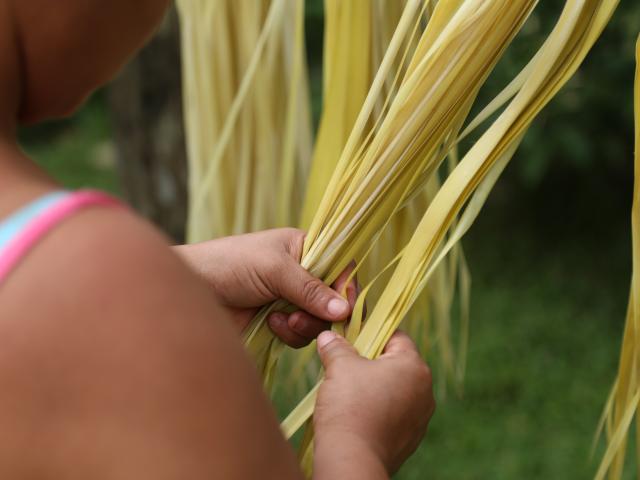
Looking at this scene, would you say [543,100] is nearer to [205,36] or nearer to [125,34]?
[125,34]

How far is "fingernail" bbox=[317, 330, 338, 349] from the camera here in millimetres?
919

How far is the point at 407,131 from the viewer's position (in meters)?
0.90

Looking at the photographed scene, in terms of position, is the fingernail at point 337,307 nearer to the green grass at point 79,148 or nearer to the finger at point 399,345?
the finger at point 399,345

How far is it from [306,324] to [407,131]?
0.21 m

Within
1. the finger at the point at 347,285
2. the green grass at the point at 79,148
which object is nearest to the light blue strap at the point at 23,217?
the finger at the point at 347,285

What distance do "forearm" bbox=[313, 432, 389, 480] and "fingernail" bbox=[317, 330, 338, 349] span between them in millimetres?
126

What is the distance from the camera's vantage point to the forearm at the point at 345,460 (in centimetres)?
→ 76

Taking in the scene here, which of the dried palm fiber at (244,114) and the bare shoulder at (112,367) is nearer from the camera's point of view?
the bare shoulder at (112,367)

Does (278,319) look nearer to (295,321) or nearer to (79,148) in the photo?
(295,321)

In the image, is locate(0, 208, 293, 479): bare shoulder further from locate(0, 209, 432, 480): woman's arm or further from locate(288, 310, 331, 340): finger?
locate(288, 310, 331, 340): finger

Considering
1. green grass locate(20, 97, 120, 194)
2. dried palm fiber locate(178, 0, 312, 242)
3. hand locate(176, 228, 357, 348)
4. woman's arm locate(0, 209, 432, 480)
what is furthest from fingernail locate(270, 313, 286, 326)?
green grass locate(20, 97, 120, 194)

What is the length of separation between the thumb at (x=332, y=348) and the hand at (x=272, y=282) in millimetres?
31

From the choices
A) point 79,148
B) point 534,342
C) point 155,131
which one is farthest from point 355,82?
point 79,148

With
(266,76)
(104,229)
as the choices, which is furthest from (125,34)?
(266,76)
